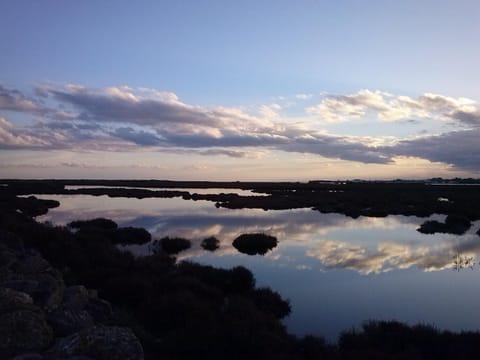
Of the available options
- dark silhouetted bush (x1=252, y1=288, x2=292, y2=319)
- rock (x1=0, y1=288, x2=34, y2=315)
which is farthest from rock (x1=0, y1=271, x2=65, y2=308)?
dark silhouetted bush (x1=252, y1=288, x2=292, y2=319)

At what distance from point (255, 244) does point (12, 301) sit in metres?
18.5

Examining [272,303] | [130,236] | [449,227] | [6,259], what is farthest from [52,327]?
[449,227]

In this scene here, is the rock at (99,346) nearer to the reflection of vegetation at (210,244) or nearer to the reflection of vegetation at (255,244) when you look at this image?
the reflection of vegetation at (255,244)

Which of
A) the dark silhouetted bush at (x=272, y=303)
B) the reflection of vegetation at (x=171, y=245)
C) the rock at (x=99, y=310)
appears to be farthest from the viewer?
the reflection of vegetation at (x=171, y=245)

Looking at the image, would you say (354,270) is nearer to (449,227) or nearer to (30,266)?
(30,266)

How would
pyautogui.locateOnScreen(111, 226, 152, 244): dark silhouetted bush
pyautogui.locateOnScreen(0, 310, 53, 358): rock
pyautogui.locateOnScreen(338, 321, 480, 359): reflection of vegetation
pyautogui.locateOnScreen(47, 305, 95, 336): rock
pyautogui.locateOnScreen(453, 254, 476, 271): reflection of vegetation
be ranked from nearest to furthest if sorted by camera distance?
pyautogui.locateOnScreen(0, 310, 53, 358): rock < pyautogui.locateOnScreen(47, 305, 95, 336): rock < pyautogui.locateOnScreen(338, 321, 480, 359): reflection of vegetation < pyautogui.locateOnScreen(453, 254, 476, 271): reflection of vegetation < pyautogui.locateOnScreen(111, 226, 152, 244): dark silhouetted bush

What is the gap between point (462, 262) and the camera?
20.7 meters

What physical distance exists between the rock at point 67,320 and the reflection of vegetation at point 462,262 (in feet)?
54.2

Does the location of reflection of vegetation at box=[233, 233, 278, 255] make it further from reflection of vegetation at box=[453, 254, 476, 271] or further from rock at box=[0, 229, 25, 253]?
rock at box=[0, 229, 25, 253]

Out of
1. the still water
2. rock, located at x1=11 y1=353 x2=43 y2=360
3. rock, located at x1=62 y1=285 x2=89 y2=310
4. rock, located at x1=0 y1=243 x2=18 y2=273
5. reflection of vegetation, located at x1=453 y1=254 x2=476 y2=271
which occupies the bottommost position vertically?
the still water

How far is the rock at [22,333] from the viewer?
696 centimetres

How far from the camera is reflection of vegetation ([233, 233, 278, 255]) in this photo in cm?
2452

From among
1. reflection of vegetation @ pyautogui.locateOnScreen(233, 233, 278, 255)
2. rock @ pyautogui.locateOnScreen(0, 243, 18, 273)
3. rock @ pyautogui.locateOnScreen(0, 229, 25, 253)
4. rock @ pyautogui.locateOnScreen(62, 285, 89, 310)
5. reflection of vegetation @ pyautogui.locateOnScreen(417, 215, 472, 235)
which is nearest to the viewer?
rock @ pyautogui.locateOnScreen(62, 285, 89, 310)

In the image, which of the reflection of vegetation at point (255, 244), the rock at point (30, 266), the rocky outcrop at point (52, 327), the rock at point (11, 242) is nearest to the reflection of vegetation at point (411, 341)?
the rocky outcrop at point (52, 327)
